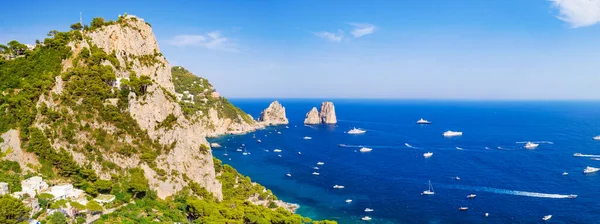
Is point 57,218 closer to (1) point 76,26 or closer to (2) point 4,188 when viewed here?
(2) point 4,188

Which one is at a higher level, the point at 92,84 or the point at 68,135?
the point at 92,84

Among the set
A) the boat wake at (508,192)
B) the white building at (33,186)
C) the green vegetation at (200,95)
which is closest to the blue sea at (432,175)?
the boat wake at (508,192)

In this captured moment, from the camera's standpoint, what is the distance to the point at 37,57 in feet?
179

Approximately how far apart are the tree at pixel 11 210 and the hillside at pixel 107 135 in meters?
3.60

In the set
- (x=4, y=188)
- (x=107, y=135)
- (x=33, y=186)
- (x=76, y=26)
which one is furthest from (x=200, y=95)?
(x=4, y=188)

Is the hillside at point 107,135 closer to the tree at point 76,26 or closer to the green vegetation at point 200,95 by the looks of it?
the tree at point 76,26

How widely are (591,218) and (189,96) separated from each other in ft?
439

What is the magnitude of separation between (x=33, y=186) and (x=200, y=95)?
4647 inches

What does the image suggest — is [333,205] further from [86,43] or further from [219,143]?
[219,143]

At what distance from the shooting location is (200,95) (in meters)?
154

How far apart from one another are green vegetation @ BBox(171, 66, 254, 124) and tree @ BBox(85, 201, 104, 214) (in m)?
104

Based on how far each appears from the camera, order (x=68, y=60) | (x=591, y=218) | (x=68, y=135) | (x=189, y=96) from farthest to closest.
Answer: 1. (x=189, y=96)
2. (x=591, y=218)
3. (x=68, y=60)
4. (x=68, y=135)

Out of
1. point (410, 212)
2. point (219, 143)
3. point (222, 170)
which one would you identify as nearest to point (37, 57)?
point (222, 170)

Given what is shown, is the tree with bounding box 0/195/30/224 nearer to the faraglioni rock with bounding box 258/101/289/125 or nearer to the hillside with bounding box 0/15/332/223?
the hillside with bounding box 0/15/332/223
